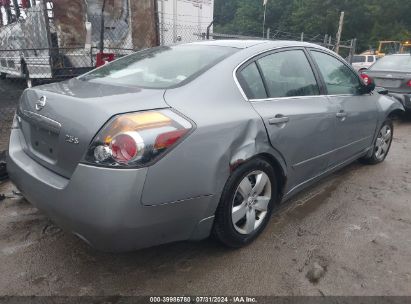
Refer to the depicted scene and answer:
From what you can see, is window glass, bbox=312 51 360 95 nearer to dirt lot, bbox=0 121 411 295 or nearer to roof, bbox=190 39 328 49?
roof, bbox=190 39 328 49

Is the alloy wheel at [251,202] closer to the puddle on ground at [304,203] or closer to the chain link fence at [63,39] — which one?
the puddle on ground at [304,203]

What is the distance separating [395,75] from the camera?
24.0ft

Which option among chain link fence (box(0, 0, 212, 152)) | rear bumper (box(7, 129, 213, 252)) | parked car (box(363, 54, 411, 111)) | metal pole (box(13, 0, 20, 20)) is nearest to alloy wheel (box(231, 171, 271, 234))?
rear bumper (box(7, 129, 213, 252))

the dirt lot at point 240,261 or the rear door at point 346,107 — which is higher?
the rear door at point 346,107

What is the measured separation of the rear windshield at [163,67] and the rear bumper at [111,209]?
0.75m

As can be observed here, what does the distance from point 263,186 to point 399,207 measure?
1610mm

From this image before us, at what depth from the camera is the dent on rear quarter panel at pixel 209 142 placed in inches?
78.4

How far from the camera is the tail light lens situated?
6.25ft

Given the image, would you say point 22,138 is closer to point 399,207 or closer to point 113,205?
point 113,205

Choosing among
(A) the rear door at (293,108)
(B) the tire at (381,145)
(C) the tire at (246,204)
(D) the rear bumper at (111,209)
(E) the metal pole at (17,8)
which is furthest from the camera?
(E) the metal pole at (17,8)

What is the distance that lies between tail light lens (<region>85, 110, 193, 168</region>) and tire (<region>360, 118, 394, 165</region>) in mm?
3298

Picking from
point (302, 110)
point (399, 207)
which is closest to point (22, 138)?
point (302, 110)

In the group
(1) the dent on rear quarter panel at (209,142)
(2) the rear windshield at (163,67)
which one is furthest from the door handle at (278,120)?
(2) the rear windshield at (163,67)

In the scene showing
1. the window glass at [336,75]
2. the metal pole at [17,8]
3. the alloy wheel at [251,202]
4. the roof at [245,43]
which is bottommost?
the alloy wheel at [251,202]
